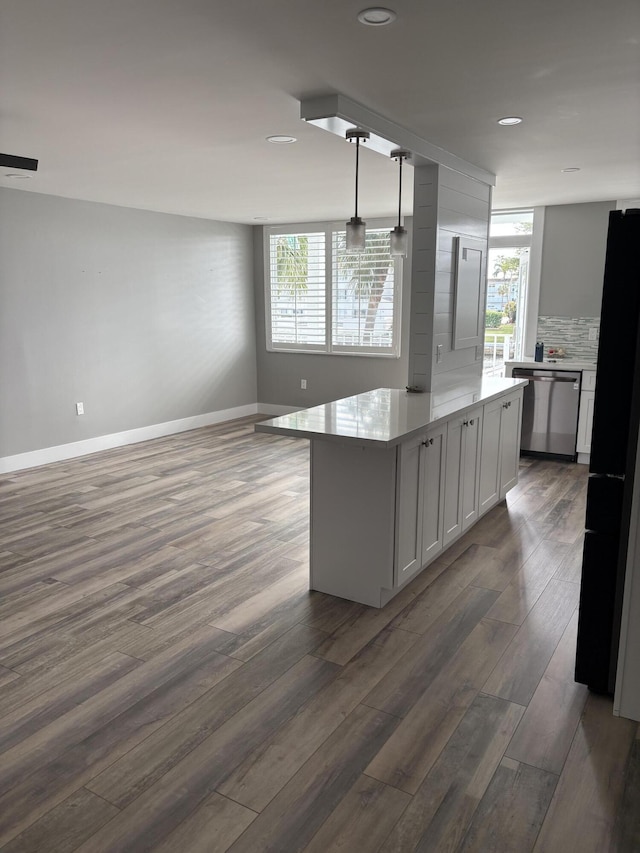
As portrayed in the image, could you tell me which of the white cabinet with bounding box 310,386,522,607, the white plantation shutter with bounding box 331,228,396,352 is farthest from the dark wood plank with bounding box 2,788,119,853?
the white plantation shutter with bounding box 331,228,396,352

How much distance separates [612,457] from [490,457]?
1919mm

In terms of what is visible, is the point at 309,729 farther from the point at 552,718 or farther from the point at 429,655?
the point at 552,718

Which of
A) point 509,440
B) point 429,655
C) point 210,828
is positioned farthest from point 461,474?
point 210,828

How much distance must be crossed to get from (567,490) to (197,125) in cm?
398

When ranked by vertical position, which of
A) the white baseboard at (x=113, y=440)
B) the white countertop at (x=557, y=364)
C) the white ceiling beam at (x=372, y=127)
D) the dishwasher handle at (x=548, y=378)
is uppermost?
the white ceiling beam at (x=372, y=127)

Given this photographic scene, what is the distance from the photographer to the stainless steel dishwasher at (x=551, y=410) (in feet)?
20.0

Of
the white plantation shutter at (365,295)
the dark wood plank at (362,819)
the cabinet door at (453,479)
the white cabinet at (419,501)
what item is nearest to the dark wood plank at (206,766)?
the dark wood plank at (362,819)

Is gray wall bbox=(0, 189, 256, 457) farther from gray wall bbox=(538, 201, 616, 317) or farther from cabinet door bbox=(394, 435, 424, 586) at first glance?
cabinet door bbox=(394, 435, 424, 586)

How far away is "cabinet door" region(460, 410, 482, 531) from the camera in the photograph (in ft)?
12.7

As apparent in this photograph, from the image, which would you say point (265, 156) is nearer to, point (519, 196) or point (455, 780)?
point (519, 196)

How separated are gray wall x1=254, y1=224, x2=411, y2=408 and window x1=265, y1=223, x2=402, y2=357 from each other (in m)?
0.10

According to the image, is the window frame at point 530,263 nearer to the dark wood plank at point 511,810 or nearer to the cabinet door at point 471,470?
the cabinet door at point 471,470

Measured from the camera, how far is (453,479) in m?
3.73

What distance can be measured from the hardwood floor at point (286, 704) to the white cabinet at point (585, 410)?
218cm
